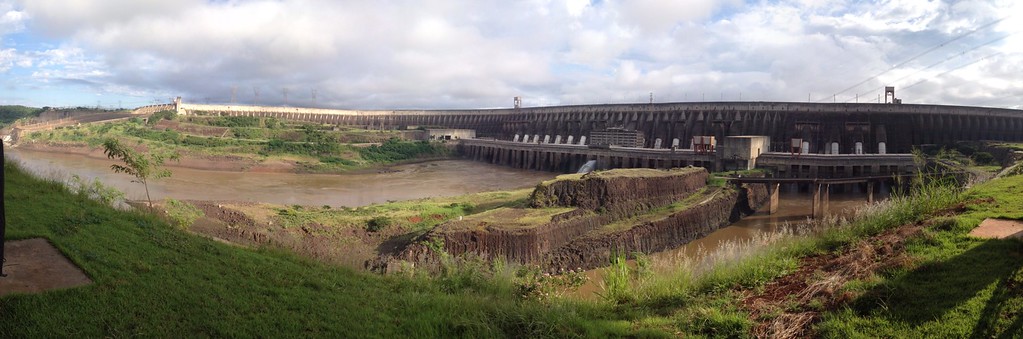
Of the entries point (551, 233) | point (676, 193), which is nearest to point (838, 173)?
point (676, 193)

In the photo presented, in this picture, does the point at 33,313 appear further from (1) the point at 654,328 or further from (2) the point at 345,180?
(2) the point at 345,180

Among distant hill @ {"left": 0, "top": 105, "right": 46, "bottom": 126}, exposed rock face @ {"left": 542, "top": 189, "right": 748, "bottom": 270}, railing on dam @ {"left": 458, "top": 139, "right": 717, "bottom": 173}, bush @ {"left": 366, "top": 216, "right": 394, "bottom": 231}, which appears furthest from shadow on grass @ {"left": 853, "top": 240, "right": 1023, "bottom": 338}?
distant hill @ {"left": 0, "top": 105, "right": 46, "bottom": 126}

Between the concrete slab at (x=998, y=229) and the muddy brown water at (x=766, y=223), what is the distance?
957 cm

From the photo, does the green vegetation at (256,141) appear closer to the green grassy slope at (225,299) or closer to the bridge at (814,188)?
the bridge at (814,188)

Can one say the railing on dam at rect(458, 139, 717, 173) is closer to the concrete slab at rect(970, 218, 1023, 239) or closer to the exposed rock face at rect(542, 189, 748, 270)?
the exposed rock face at rect(542, 189, 748, 270)

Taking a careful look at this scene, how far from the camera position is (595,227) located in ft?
70.2

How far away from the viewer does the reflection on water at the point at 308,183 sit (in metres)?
37.1

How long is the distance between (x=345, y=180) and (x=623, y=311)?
44.1 m

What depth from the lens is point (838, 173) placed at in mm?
39688

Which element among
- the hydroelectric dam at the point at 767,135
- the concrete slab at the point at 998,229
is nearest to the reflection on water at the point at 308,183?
the hydroelectric dam at the point at 767,135

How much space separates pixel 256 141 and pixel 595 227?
52737 millimetres

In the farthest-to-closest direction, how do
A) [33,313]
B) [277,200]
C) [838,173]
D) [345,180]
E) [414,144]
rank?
[414,144], [345,180], [838,173], [277,200], [33,313]

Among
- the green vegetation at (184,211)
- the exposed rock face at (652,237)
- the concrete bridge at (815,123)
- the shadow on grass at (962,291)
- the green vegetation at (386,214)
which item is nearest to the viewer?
the shadow on grass at (962,291)

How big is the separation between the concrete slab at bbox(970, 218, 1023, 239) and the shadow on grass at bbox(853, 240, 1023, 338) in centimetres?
51
